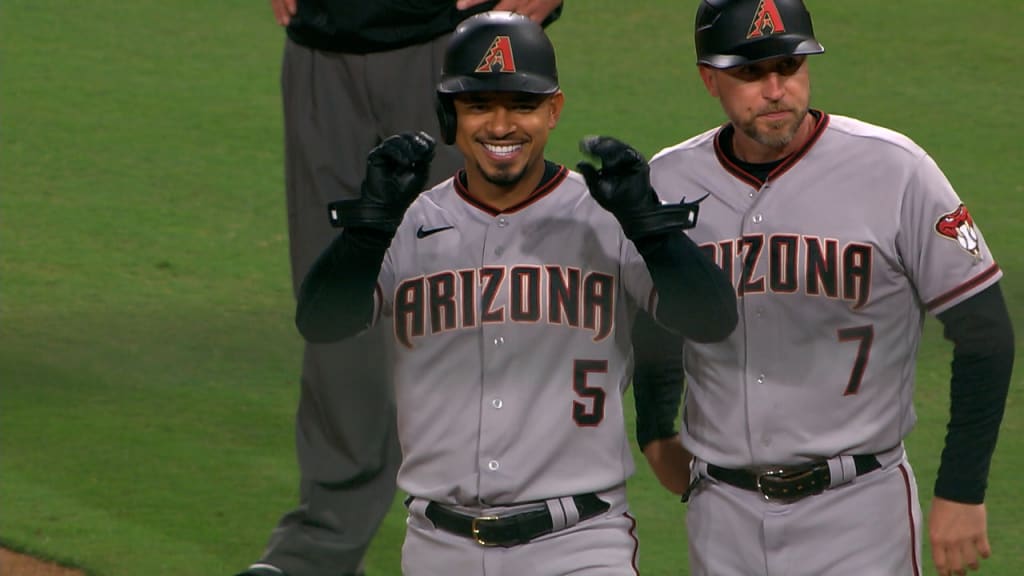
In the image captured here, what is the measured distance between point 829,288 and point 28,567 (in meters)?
2.70

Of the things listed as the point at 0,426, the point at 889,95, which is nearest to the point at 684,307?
the point at 0,426

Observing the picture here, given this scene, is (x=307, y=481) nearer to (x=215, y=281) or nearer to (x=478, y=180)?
(x=478, y=180)

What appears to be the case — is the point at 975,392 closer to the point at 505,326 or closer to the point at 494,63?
the point at 505,326

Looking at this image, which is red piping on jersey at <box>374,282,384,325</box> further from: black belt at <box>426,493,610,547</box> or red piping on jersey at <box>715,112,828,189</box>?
red piping on jersey at <box>715,112,828,189</box>

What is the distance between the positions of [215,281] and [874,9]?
618 cm

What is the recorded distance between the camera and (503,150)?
3.69 m

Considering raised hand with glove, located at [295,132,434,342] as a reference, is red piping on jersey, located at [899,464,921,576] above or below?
below

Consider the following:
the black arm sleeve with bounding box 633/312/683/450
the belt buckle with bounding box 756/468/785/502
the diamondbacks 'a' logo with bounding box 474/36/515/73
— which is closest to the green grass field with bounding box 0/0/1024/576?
the black arm sleeve with bounding box 633/312/683/450

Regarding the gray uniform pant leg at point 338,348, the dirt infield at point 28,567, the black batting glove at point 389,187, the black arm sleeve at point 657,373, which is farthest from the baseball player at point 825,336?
the dirt infield at point 28,567

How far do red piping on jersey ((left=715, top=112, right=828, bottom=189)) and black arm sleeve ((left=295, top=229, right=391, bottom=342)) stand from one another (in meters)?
0.71

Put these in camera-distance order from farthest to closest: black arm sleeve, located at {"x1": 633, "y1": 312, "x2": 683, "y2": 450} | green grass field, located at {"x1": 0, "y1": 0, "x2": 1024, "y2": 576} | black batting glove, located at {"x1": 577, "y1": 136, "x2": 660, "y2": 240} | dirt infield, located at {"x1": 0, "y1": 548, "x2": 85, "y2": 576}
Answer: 1. green grass field, located at {"x1": 0, "y1": 0, "x2": 1024, "y2": 576}
2. dirt infield, located at {"x1": 0, "y1": 548, "x2": 85, "y2": 576}
3. black arm sleeve, located at {"x1": 633, "y1": 312, "x2": 683, "y2": 450}
4. black batting glove, located at {"x1": 577, "y1": 136, "x2": 660, "y2": 240}

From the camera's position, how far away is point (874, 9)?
12.8 meters

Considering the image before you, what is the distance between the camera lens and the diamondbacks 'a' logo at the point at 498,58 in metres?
3.67

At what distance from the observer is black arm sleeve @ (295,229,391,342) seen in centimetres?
359
